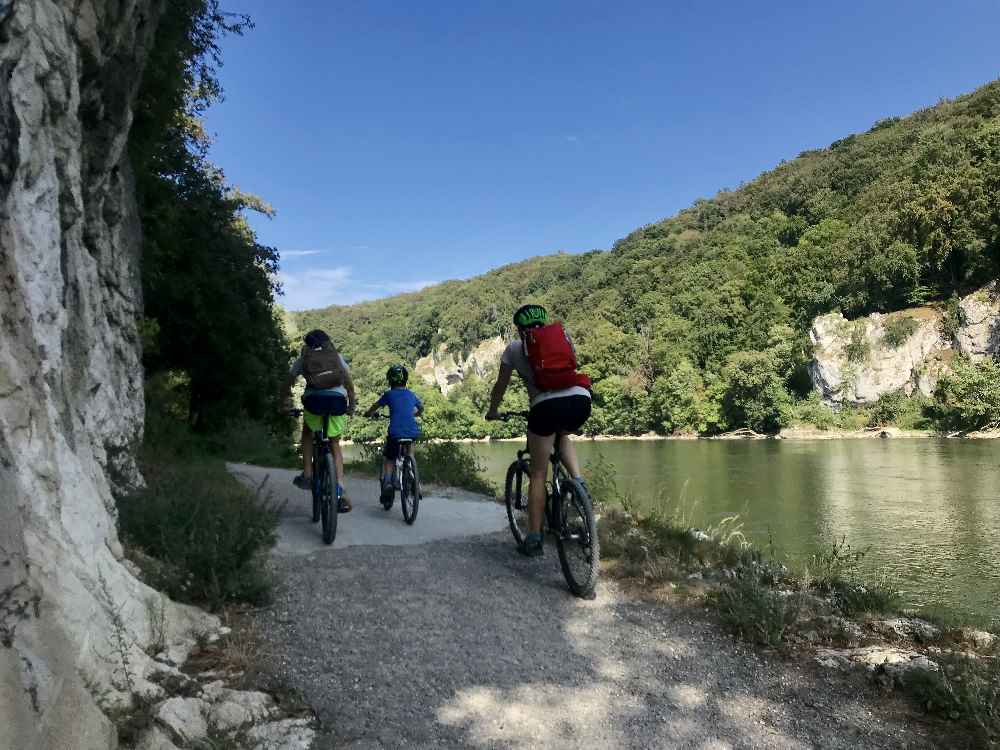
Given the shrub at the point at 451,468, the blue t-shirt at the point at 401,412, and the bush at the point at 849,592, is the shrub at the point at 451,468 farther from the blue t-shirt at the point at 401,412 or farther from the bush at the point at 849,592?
the bush at the point at 849,592

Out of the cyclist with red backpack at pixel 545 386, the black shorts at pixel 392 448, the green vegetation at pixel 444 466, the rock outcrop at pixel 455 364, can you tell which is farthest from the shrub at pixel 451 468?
the rock outcrop at pixel 455 364

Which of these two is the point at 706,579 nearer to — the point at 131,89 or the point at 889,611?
the point at 889,611

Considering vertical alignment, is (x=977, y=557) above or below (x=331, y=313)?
below

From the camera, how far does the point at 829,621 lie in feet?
13.0

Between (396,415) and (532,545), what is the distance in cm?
252

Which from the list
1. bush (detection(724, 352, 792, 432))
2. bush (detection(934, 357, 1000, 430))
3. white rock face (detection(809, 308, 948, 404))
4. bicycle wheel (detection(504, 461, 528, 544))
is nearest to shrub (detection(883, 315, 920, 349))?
white rock face (detection(809, 308, 948, 404))

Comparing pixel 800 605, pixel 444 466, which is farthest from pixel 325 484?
pixel 444 466

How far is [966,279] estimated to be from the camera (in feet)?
225

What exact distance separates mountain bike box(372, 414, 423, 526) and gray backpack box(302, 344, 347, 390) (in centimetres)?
130

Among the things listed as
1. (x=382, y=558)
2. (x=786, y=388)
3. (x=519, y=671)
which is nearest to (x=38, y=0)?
(x=382, y=558)

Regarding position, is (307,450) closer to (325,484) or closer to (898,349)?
(325,484)

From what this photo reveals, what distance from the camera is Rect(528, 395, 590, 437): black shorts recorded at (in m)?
4.64

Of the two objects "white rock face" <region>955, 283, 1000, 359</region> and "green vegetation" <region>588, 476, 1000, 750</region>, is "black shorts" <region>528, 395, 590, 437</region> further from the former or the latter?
"white rock face" <region>955, 283, 1000, 359</region>

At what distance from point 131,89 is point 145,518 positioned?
4.32 m
